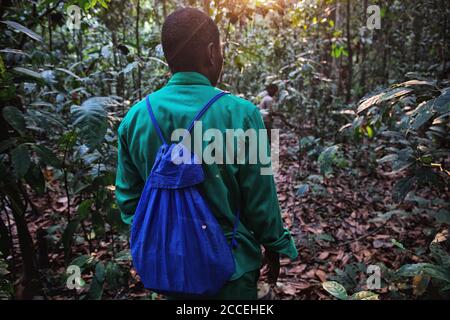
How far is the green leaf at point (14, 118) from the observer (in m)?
1.69

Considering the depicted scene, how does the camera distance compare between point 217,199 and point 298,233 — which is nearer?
point 217,199

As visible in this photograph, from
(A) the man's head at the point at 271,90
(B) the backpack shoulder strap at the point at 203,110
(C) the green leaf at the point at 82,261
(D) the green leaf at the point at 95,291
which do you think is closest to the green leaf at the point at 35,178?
(C) the green leaf at the point at 82,261

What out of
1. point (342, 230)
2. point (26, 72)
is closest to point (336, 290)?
point (342, 230)

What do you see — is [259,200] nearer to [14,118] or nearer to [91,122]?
[91,122]

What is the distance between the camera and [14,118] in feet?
5.59

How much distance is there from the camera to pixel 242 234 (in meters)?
1.30

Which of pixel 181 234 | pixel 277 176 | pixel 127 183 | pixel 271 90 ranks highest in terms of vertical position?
pixel 271 90

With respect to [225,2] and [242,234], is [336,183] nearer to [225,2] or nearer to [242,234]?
[225,2]

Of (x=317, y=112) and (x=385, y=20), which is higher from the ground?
(x=385, y=20)

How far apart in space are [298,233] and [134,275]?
1538 mm

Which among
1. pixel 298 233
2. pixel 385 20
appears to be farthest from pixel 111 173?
pixel 385 20

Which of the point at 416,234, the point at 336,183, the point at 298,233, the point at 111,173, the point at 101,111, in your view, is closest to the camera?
the point at 101,111

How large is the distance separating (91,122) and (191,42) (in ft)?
2.05

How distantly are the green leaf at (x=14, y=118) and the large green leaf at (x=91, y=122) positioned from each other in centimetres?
→ 33
